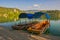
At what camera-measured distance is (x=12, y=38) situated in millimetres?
5285

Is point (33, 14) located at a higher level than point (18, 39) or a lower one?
higher

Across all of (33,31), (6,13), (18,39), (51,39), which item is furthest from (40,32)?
(6,13)

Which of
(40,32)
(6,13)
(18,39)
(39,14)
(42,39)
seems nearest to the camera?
(18,39)

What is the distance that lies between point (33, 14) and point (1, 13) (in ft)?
9.45

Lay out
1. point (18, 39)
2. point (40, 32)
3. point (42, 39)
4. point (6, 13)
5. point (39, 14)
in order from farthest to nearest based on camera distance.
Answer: point (6, 13), point (39, 14), point (40, 32), point (42, 39), point (18, 39)

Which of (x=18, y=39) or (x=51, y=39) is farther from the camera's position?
(x=51, y=39)

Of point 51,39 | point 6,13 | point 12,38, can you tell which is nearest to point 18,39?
point 12,38

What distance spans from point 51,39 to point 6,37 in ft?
5.73

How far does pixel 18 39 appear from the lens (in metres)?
5.28

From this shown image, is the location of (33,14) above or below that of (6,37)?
above

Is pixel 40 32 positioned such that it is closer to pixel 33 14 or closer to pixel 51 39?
pixel 51 39

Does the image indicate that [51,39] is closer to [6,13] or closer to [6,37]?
[6,37]

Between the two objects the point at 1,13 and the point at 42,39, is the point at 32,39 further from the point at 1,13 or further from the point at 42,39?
the point at 1,13

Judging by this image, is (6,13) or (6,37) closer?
(6,37)
